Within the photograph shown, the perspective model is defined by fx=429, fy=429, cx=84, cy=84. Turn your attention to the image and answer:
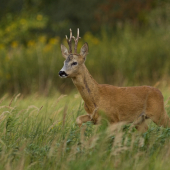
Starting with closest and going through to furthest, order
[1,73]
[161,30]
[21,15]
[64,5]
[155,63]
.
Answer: [1,73]
[155,63]
[161,30]
[21,15]
[64,5]

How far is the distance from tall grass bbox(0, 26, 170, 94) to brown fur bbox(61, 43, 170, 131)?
552 cm

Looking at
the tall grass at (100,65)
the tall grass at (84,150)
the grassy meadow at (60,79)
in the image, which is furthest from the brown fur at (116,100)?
the tall grass at (100,65)

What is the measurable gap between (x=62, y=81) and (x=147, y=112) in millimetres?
6727

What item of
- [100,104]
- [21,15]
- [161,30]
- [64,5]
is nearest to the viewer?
[100,104]

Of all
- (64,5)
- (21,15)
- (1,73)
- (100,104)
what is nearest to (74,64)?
(100,104)

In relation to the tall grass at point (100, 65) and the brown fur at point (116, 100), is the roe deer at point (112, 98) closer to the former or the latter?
the brown fur at point (116, 100)

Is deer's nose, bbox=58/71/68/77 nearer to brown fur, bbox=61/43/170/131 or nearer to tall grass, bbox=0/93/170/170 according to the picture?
brown fur, bbox=61/43/170/131

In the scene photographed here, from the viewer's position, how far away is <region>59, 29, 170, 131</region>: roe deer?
5.80 meters

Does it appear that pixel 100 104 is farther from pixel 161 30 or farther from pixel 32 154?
pixel 161 30

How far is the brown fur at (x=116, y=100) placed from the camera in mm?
5805

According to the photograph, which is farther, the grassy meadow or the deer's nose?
the deer's nose

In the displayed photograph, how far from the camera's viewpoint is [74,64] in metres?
5.95

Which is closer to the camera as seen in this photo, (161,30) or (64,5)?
(161,30)

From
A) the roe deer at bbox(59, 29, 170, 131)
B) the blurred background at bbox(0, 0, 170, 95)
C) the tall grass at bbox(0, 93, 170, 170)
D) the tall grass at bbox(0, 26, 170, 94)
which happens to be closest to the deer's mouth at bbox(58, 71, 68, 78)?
the roe deer at bbox(59, 29, 170, 131)
